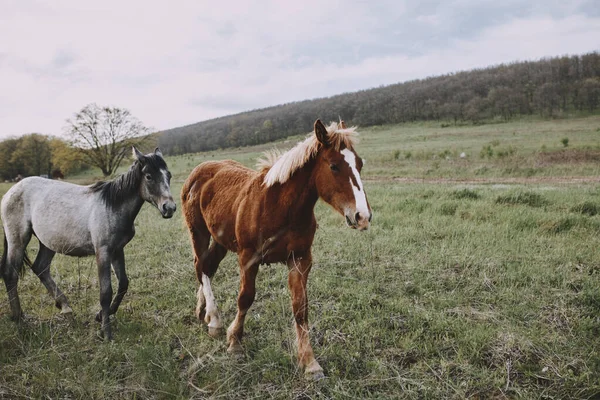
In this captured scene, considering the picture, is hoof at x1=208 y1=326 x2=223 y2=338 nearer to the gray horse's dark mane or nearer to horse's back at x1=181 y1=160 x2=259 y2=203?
horse's back at x1=181 y1=160 x2=259 y2=203

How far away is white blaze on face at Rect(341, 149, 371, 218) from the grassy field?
154 cm

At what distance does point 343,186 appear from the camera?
3041mm

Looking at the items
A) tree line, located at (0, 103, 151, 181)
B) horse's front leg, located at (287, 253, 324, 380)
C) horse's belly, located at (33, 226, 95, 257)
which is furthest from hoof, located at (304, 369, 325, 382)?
tree line, located at (0, 103, 151, 181)

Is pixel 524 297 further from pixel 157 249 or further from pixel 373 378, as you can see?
pixel 157 249

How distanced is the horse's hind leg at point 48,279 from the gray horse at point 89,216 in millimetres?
14

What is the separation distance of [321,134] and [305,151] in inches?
11.0

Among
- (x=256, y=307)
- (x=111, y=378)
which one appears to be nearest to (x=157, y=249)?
(x=256, y=307)

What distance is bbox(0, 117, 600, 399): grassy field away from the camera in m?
3.04

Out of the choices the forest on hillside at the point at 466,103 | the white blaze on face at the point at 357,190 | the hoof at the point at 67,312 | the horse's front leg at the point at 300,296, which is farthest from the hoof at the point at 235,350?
the forest on hillside at the point at 466,103

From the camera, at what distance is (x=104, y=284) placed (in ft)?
13.8

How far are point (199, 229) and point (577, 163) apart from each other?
22.7 meters

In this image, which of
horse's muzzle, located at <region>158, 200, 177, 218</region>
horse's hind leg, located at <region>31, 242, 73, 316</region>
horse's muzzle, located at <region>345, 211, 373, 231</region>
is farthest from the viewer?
horse's hind leg, located at <region>31, 242, 73, 316</region>

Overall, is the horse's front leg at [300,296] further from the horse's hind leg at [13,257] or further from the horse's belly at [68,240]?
the horse's hind leg at [13,257]

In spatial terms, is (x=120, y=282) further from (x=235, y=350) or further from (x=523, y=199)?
(x=523, y=199)
